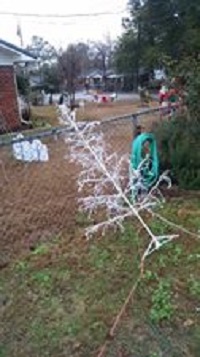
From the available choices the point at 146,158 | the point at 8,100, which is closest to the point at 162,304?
the point at 146,158

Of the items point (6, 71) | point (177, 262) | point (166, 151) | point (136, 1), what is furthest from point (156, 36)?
point (177, 262)

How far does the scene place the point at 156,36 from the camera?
31.9 meters

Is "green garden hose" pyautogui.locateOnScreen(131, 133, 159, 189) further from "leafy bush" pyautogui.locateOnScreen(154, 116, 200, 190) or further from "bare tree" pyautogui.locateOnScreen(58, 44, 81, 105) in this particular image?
"bare tree" pyautogui.locateOnScreen(58, 44, 81, 105)

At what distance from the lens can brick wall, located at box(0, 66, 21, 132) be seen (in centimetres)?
1430

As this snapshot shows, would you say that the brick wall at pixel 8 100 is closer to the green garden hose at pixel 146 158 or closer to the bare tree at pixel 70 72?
the green garden hose at pixel 146 158

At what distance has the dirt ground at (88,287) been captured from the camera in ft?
9.96

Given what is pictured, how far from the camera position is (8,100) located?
1455 centimetres

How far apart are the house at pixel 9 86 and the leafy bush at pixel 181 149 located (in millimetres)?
8295

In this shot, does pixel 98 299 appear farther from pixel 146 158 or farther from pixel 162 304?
pixel 146 158

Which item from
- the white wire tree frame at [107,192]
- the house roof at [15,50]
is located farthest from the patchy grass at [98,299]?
the house roof at [15,50]

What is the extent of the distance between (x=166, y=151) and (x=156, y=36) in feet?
88.7

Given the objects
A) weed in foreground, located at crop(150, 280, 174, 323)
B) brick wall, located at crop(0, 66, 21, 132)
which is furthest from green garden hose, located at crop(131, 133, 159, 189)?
brick wall, located at crop(0, 66, 21, 132)

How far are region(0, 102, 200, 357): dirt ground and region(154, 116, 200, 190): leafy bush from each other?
17.8 inches

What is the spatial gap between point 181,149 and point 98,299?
2.88m
